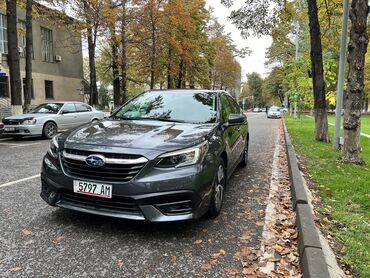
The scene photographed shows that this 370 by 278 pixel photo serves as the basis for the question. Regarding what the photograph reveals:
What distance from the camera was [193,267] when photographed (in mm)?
3080

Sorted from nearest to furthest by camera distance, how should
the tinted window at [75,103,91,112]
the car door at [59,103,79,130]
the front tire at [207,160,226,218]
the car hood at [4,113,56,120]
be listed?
the front tire at [207,160,226,218]
the car hood at [4,113,56,120]
the car door at [59,103,79,130]
the tinted window at [75,103,91,112]

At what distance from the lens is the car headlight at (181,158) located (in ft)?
11.3

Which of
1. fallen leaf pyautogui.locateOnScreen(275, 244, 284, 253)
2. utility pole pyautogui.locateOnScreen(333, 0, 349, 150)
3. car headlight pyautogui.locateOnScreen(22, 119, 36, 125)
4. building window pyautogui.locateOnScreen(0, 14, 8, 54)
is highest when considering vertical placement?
building window pyautogui.locateOnScreen(0, 14, 8, 54)

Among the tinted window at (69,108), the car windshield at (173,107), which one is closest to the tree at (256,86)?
the tinted window at (69,108)

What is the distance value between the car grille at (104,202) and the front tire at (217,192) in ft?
3.37

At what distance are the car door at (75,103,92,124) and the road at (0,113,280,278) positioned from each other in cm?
991

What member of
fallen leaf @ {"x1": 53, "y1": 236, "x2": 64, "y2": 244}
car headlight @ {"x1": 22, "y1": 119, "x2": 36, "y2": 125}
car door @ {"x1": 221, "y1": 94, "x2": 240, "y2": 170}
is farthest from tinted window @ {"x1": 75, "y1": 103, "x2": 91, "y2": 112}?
fallen leaf @ {"x1": 53, "y1": 236, "x2": 64, "y2": 244}

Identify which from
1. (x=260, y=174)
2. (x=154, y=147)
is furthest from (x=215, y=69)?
(x=154, y=147)

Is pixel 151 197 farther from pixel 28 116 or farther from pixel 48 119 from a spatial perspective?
pixel 48 119

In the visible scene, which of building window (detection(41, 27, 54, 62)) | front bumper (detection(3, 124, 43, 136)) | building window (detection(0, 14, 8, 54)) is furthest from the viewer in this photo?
building window (detection(41, 27, 54, 62))

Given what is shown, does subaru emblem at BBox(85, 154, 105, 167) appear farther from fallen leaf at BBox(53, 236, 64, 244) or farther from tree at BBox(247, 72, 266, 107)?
tree at BBox(247, 72, 266, 107)

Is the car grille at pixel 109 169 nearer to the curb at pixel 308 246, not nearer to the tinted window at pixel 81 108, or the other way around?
the curb at pixel 308 246

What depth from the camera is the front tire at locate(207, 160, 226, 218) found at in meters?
4.08

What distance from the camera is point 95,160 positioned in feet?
11.2
